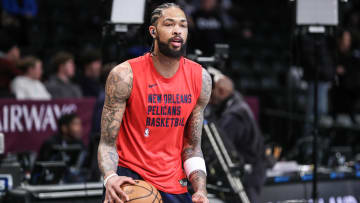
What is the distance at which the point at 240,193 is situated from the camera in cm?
553

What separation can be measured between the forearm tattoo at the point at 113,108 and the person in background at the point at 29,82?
4888 mm

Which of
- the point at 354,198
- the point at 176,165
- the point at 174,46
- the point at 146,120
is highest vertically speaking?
the point at 174,46

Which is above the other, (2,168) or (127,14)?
(127,14)

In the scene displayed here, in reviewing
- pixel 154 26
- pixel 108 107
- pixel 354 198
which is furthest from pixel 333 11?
pixel 108 107

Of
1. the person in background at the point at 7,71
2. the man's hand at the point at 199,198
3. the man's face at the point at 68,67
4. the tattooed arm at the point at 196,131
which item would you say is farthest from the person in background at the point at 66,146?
the man's hand at the point at 199,198

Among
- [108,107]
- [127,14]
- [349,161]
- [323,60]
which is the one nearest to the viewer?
[108,107]

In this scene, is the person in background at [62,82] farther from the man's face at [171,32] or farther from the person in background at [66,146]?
the man's face at [171,32]

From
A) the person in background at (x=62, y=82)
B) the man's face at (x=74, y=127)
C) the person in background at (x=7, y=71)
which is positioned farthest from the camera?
the person in background at (x=62, y=82)

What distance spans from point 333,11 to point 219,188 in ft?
6.69

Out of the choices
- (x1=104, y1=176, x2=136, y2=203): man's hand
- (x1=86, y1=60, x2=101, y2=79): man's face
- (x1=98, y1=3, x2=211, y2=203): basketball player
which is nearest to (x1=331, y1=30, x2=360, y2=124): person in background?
(x1=86, y1=60, x2=101, y2=79): man's face

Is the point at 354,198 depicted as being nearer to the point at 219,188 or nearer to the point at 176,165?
the point at 219,188

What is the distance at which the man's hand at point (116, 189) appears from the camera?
3.19 m

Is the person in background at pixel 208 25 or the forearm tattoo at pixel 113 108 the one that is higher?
the person in background at pixel 208 25

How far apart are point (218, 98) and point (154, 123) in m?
3.21
